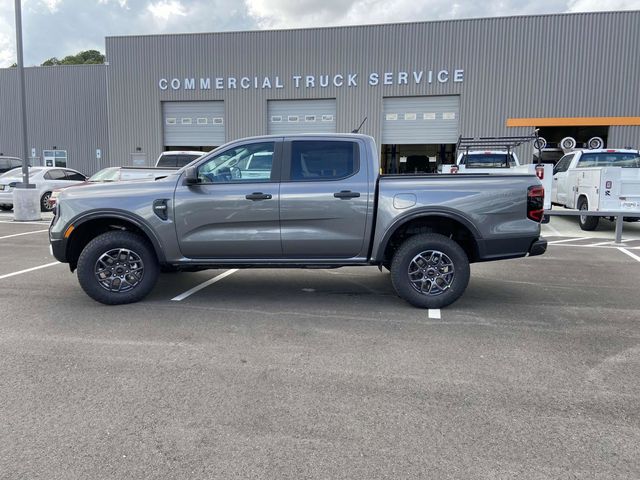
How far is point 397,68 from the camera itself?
70.7ft

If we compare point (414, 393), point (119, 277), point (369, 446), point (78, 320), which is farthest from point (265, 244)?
point (369, 446)

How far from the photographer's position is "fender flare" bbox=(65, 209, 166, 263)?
17.2 feet

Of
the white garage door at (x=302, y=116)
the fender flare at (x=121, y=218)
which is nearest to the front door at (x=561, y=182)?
the white garage door at (x=302, y=116)

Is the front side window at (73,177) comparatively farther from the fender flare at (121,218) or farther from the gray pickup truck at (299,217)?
the fender flare at (121,218)

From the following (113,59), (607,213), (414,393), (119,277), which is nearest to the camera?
(414,393)

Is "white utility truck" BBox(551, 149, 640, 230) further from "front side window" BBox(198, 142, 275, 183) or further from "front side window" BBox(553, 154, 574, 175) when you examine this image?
"front side window" BBox(198, 142, 275, 183)

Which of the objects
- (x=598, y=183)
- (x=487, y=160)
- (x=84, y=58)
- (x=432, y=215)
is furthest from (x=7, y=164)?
(x=84, y=58)

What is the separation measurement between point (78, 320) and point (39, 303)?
0.94 meters

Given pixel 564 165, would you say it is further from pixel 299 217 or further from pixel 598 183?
pixel 299 217

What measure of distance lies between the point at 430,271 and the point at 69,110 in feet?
95.1

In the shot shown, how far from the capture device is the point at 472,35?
20922 millimetres

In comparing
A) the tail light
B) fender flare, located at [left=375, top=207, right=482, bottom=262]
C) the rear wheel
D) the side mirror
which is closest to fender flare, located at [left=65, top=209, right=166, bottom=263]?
the side mirror

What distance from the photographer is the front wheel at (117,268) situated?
5285 millimetres

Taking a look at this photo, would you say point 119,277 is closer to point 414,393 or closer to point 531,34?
point 414,393
